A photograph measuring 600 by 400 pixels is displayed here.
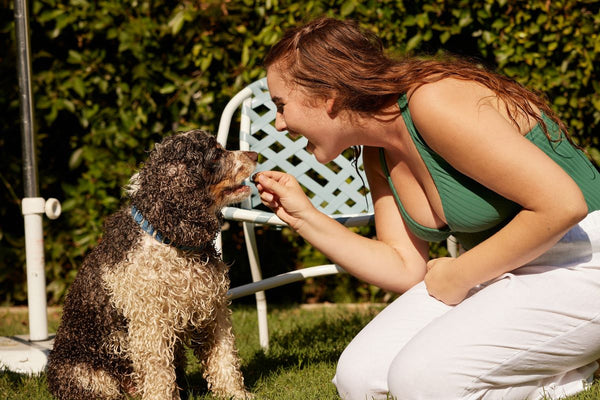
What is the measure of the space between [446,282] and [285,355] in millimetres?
1328

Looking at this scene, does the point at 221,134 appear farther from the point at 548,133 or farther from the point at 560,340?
the point at 560,340

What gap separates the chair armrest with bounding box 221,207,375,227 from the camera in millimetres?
3250

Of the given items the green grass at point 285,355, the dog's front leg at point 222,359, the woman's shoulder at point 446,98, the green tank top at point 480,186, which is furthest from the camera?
the green grass at point 285,355

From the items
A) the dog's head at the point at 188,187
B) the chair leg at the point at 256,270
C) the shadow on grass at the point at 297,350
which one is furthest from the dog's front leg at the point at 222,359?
the chair leg at the point at 256,270

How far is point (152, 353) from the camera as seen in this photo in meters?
2.61

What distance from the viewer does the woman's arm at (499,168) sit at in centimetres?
206

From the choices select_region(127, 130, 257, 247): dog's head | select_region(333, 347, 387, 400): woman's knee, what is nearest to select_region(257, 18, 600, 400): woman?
select_region(333, 347, 387, 400): woman's knee

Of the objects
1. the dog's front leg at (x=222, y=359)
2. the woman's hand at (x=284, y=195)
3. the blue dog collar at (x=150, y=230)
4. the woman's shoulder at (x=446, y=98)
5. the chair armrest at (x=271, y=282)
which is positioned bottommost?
the dog's front leg at (x=222, y=359)

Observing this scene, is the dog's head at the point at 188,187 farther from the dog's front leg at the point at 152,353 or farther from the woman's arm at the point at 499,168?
the woman's arm at the point at 499,168

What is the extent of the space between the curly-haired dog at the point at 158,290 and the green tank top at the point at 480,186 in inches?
32.4

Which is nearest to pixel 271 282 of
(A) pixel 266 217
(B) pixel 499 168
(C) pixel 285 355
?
(A) pixel 266 217

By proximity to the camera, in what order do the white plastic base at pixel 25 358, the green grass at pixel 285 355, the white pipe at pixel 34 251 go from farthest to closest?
the white pipe at pixel 34 251 → the white plastic base at pixel 25 358 → the green grass at pixel 285 355

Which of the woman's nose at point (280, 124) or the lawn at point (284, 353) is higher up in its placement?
the woman's nose at point (280, 124)

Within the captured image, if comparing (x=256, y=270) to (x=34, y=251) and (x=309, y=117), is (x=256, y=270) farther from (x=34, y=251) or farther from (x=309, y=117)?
(x=309, y=117)
